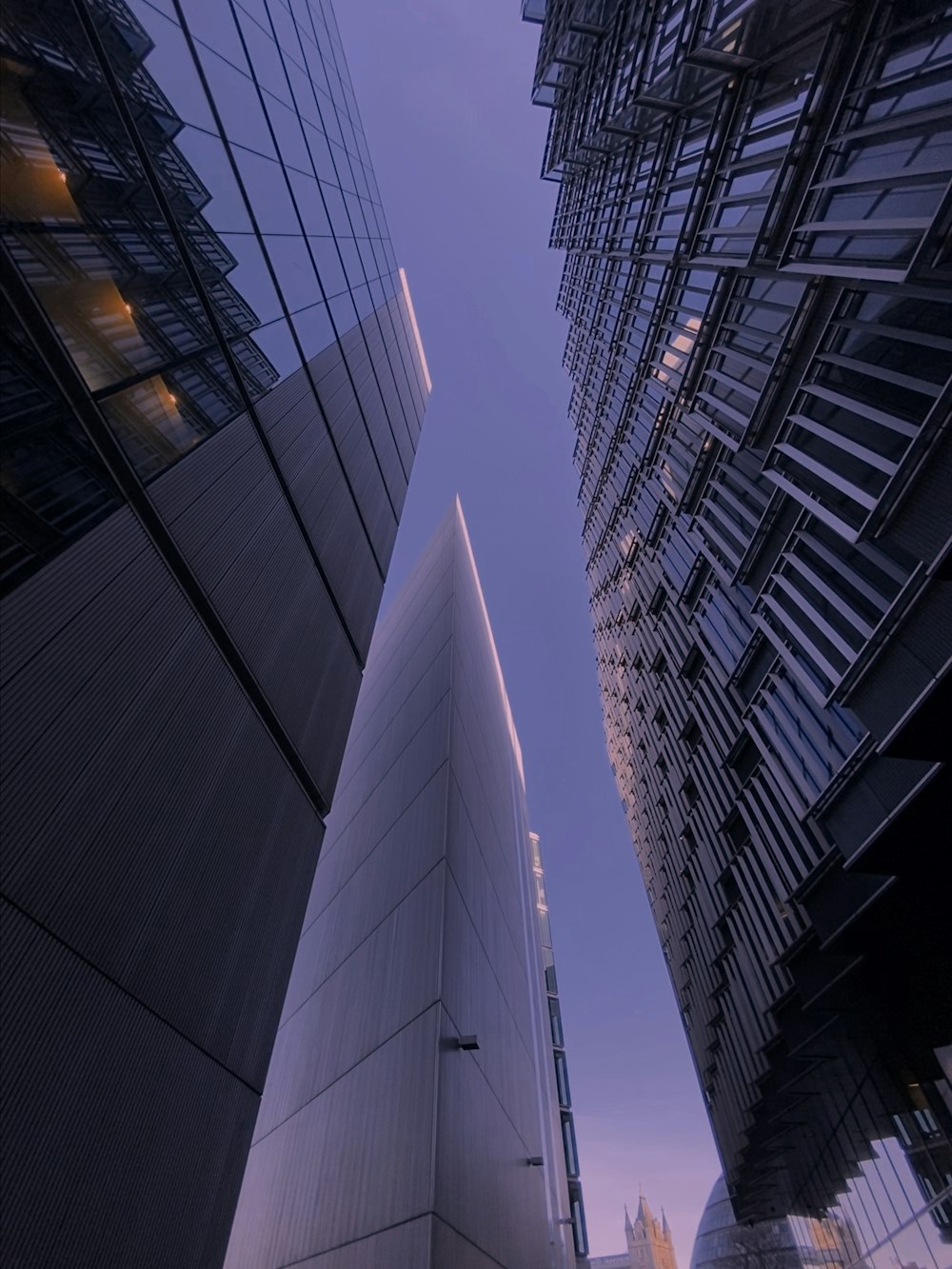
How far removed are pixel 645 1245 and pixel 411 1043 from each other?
116286mm

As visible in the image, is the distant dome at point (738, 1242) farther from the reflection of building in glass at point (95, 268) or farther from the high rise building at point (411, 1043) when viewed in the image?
Answer: the reflection of building in glass at point (95, 268)

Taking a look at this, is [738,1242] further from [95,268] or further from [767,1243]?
[95,268]

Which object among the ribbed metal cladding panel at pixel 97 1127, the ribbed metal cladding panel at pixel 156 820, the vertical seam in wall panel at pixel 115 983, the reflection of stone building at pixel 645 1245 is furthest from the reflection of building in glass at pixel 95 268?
the reflection of stone building at pixel 645 1245

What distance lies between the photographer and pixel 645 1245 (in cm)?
8600

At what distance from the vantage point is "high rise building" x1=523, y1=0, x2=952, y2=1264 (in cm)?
787

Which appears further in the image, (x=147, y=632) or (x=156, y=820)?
(x=147, y=632)

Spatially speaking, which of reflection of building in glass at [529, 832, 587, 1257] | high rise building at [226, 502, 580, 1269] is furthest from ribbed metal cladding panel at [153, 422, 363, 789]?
reflection of building in glass at [529, 832, 587, 1257]

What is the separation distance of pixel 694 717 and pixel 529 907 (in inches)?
913

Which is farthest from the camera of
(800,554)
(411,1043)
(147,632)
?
(800,554)

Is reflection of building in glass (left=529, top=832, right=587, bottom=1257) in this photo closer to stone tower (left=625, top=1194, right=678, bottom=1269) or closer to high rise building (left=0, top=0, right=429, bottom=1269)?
high rise building (left=0, top=0, right=429, bottom=1269)

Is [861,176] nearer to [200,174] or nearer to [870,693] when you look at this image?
[870,693]

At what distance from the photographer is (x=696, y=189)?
1532 centimetres

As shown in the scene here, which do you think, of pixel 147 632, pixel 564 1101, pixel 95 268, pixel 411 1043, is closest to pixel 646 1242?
pixel 564 1101

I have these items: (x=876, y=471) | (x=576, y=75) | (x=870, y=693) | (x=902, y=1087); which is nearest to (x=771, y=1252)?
(x=902, y=1087)
